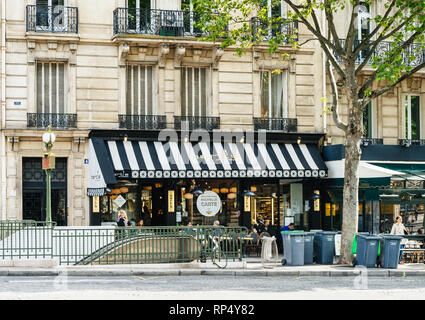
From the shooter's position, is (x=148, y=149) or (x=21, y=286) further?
(x=148, y=149)

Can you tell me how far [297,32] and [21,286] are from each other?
659 inches

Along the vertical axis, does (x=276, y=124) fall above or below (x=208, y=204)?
above

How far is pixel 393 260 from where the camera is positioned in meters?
20.5

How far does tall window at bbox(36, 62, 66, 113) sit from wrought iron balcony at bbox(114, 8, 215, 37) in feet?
9.20

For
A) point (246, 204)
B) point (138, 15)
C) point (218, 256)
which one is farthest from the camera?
point (246, 204)

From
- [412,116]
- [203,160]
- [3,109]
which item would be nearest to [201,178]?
[203,160]

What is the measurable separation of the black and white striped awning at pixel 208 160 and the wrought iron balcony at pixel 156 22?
4.09m

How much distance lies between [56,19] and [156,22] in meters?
3.63

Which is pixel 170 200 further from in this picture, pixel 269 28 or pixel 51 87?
pixel 269 28

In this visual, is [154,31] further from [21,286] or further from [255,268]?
[21,286]

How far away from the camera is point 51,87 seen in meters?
27.1

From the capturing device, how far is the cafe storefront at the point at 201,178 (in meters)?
26.6

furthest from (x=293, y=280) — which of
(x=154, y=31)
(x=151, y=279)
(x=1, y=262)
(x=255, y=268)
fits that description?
(x=154, y=31)

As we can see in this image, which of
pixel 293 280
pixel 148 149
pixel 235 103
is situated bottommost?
pixel 293 280
